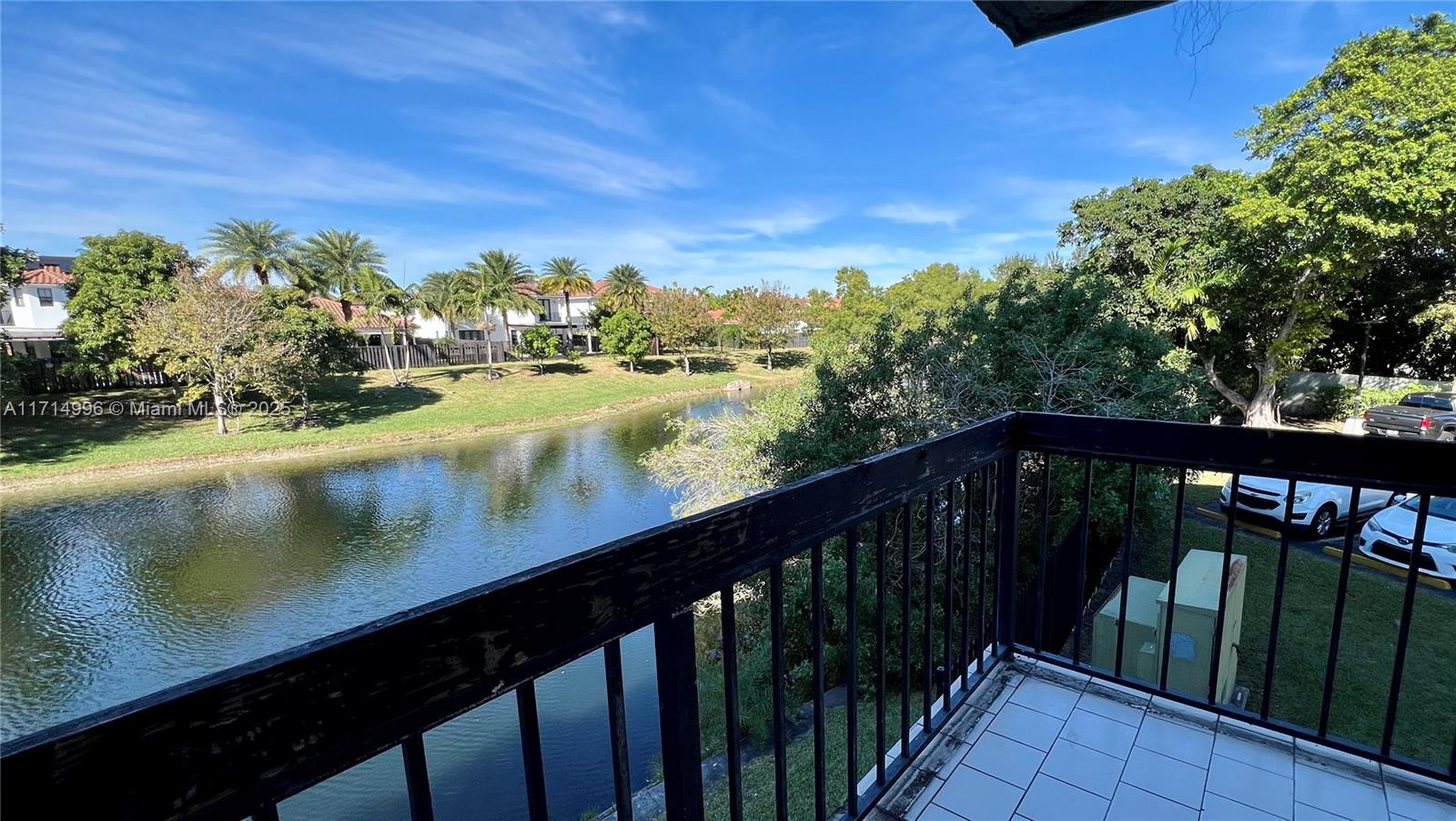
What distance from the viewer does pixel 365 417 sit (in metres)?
18.3

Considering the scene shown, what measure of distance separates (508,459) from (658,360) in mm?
17064

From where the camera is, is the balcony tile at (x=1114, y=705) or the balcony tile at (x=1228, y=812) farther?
the balcony tile at (x=1114, y=705)

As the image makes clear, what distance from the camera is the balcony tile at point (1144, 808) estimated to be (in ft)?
4.92

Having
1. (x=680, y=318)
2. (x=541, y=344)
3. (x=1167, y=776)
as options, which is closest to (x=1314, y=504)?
(x=1167, y=776)

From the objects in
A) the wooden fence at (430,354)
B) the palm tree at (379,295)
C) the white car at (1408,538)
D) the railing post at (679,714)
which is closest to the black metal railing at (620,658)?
the railing post at (679,714)

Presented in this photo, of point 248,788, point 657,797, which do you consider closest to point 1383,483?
point 248,788

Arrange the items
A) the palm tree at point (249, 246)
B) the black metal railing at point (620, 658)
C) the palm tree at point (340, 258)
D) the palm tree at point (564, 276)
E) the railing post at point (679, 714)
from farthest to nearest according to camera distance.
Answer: the palm tree at point (564, 276) → the palm tree at point (340, 258) → the palm tree at point (249, 246) → the railing post at point (679, 714) → the black metal railing at point (620, 658)

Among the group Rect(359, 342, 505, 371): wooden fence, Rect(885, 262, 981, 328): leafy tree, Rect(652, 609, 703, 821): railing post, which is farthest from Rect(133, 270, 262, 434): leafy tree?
Rect(885, 262, 981, 328): leafy tree

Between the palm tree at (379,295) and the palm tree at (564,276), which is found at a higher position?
the palm tree at (564,276)

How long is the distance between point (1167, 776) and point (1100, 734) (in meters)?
0.18

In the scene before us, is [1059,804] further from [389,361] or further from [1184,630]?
[389,361]

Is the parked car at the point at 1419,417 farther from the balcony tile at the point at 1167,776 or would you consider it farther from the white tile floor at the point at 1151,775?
the balcony tile at the point at 1167,776

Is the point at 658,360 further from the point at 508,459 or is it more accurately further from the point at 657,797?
the point at 657,797

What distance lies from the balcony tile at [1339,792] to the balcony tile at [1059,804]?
19.5 inches
